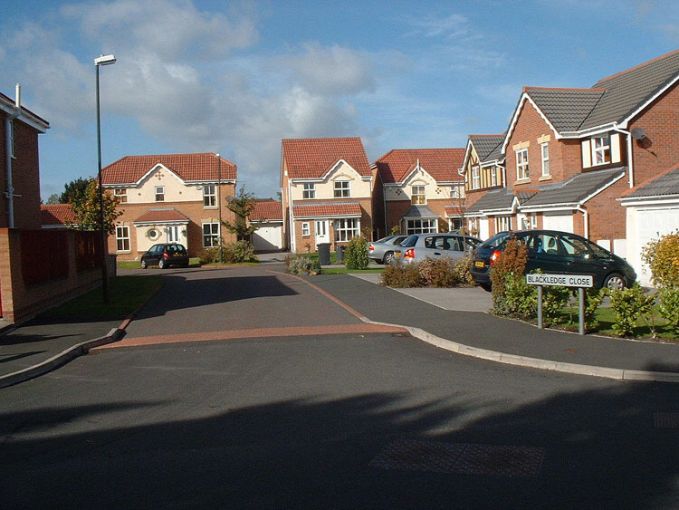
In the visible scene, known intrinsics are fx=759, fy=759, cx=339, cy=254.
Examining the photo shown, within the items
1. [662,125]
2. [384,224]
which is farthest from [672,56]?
[384,224]

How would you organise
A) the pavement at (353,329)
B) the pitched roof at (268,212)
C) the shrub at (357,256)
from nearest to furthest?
the pavement at (353,329) → the shrub at (357,256) → the pitched roof at (268,212)

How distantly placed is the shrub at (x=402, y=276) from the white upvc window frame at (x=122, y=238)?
3916 cm

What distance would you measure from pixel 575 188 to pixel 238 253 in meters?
24.8

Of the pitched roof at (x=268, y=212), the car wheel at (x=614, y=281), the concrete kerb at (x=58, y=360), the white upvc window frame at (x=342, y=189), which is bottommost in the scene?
the concrete kerb at (x=58, y=360)

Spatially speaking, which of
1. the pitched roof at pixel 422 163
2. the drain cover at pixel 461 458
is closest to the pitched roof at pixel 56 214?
the pitched roof at pixel 422 163

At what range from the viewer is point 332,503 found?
524cm

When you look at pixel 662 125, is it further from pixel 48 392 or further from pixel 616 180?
pixel 48 392

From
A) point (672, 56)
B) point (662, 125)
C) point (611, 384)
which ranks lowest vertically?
point (611, 384)

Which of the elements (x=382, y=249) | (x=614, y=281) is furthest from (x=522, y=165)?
(x=614, y=281)

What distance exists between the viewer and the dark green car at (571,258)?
18.8m

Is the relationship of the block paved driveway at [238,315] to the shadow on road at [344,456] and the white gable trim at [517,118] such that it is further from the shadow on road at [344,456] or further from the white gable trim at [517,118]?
the white gable trim at [517,118]

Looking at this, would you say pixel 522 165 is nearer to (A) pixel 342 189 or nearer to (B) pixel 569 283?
(B) pixel 569 283

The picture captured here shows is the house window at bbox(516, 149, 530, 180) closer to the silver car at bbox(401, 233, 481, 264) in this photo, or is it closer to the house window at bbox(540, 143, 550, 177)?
the house window at bbox(540, 143, 550, 177)

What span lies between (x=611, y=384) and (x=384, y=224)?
5377cm
